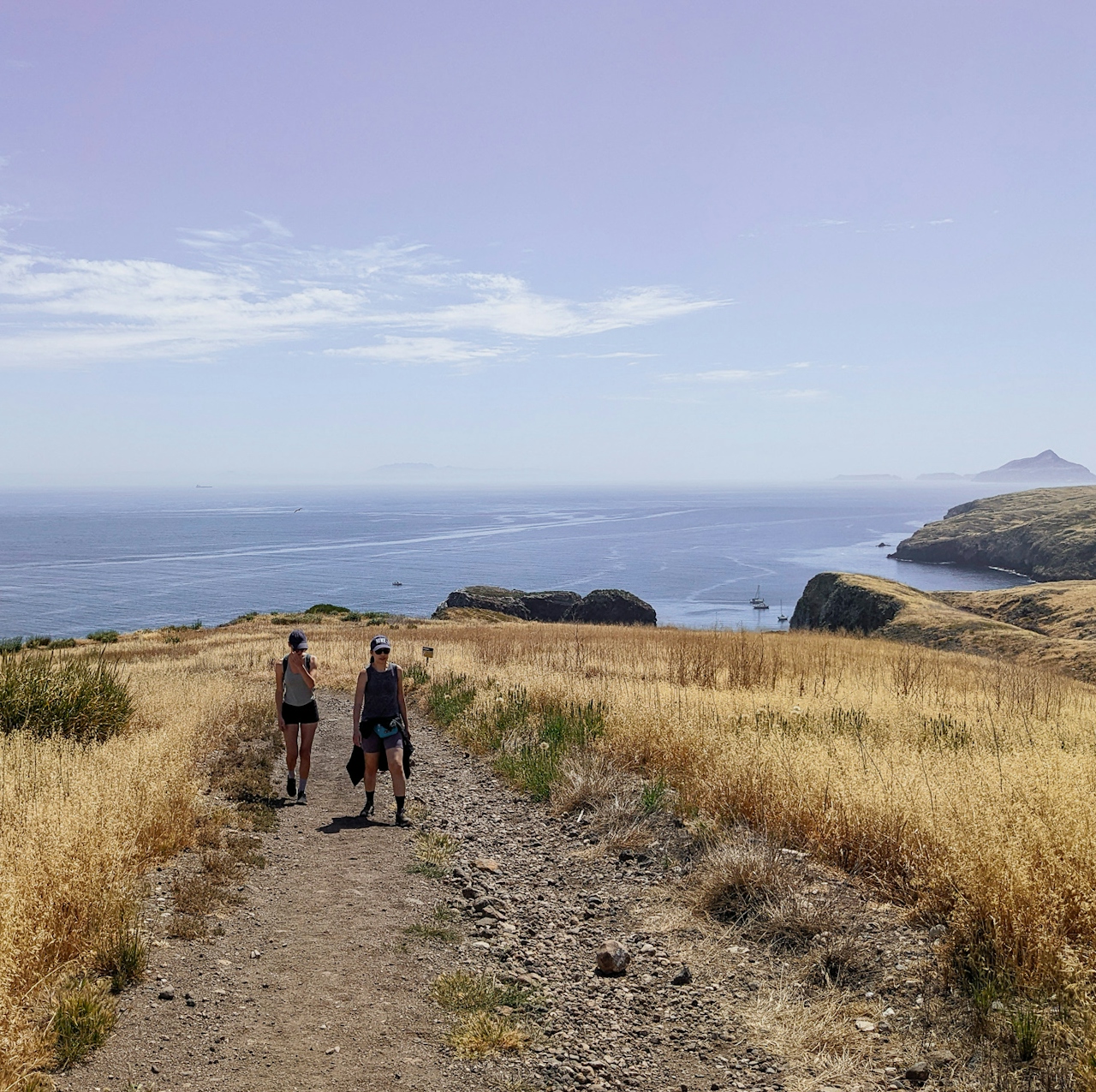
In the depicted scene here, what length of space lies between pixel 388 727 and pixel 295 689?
1.74 metres

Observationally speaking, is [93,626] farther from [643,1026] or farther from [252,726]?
[643,1026]

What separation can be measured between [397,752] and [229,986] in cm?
405

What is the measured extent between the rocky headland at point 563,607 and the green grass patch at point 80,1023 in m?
57.0

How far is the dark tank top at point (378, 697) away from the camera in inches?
354

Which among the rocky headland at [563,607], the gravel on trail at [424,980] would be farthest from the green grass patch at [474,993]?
the rocky headland at [563,607]

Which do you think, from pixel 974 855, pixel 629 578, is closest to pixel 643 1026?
pixel 974 855

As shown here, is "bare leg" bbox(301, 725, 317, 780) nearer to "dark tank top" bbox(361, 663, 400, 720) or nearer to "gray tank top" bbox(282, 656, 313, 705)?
"gray tank top" bbox(282, 656, 313, 705)

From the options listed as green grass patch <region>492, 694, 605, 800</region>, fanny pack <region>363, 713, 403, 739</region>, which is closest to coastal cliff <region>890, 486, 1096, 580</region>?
green grass patch <region>492, 694, 605, 800</region>

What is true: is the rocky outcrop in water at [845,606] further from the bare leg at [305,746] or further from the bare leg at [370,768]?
the bare leg at [370,768]

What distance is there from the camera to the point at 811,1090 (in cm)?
370

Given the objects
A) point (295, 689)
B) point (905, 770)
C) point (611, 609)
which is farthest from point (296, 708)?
point (611, 609)

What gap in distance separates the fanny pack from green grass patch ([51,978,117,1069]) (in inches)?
180

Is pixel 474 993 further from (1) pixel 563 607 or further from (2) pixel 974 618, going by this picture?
(1) pixel 563 607

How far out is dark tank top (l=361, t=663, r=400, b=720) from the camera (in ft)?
29.5
